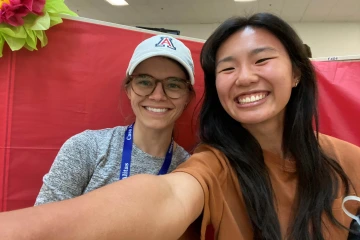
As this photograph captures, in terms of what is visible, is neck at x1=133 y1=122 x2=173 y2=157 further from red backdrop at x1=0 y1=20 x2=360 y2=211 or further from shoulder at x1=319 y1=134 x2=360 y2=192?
shoulder at x1=319 y1=134 x2=360 y2=192

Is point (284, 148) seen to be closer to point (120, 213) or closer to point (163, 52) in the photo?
point (163, 52)

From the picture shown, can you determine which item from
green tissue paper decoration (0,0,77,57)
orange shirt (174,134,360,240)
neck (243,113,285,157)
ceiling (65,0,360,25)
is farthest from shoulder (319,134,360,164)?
ceiling (65,0,360,25)

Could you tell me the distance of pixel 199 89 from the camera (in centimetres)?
149

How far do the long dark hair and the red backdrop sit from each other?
47 centimetres

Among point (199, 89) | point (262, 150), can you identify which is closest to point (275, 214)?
point (262, 150)

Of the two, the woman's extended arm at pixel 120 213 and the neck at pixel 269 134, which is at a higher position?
the neck at pixel 269 134

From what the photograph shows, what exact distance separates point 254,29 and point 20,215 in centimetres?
78

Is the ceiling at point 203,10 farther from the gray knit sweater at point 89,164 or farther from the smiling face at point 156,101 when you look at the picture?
the gray knit sweater at point 89,164

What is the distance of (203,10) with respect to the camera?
236 inches

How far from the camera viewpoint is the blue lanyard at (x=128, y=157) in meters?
1.08

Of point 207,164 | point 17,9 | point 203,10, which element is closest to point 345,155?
point 207,164

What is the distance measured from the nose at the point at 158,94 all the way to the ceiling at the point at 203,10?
4549 millimetres

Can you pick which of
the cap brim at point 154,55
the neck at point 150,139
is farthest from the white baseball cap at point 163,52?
the neck at point 150,139

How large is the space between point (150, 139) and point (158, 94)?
0.56 ft
